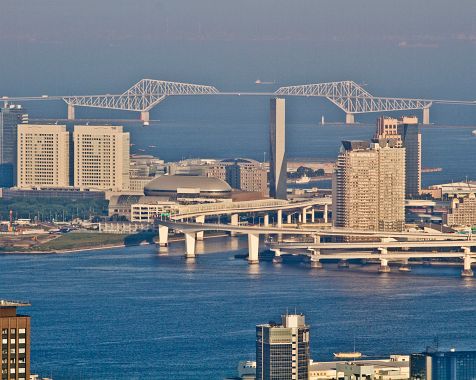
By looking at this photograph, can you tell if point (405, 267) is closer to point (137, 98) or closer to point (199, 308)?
point (199, 308)

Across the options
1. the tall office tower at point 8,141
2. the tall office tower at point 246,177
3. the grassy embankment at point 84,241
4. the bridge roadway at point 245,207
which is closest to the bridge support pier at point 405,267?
the grassy embankment at point 84,241

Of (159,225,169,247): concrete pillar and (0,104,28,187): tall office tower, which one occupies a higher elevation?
(0,104,28,187): tall office tower

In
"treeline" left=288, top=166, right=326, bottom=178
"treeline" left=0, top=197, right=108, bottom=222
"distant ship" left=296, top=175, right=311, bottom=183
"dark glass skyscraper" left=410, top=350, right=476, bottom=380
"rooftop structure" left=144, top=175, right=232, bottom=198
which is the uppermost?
"treeline" left=288, top=166, right=326, bottom=178

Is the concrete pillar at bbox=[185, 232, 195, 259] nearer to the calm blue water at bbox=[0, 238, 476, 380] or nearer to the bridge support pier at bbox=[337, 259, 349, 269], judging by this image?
the calm blue water at bbox=[0, 238, 476, 380]

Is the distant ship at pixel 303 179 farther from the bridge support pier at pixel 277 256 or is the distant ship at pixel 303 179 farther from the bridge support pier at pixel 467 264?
the bridge support pier at pixel 467 264

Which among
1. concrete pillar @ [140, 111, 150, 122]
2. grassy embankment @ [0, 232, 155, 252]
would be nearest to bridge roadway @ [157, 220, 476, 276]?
grassy embankment @ [0, 232, 155, 252]

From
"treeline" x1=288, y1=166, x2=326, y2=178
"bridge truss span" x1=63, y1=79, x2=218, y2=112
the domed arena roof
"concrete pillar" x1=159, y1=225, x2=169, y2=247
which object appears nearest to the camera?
A: "concrete pillar" x1=159, y1=225, x2=169, y2=247

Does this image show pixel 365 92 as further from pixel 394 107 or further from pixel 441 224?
pixel 441 224
